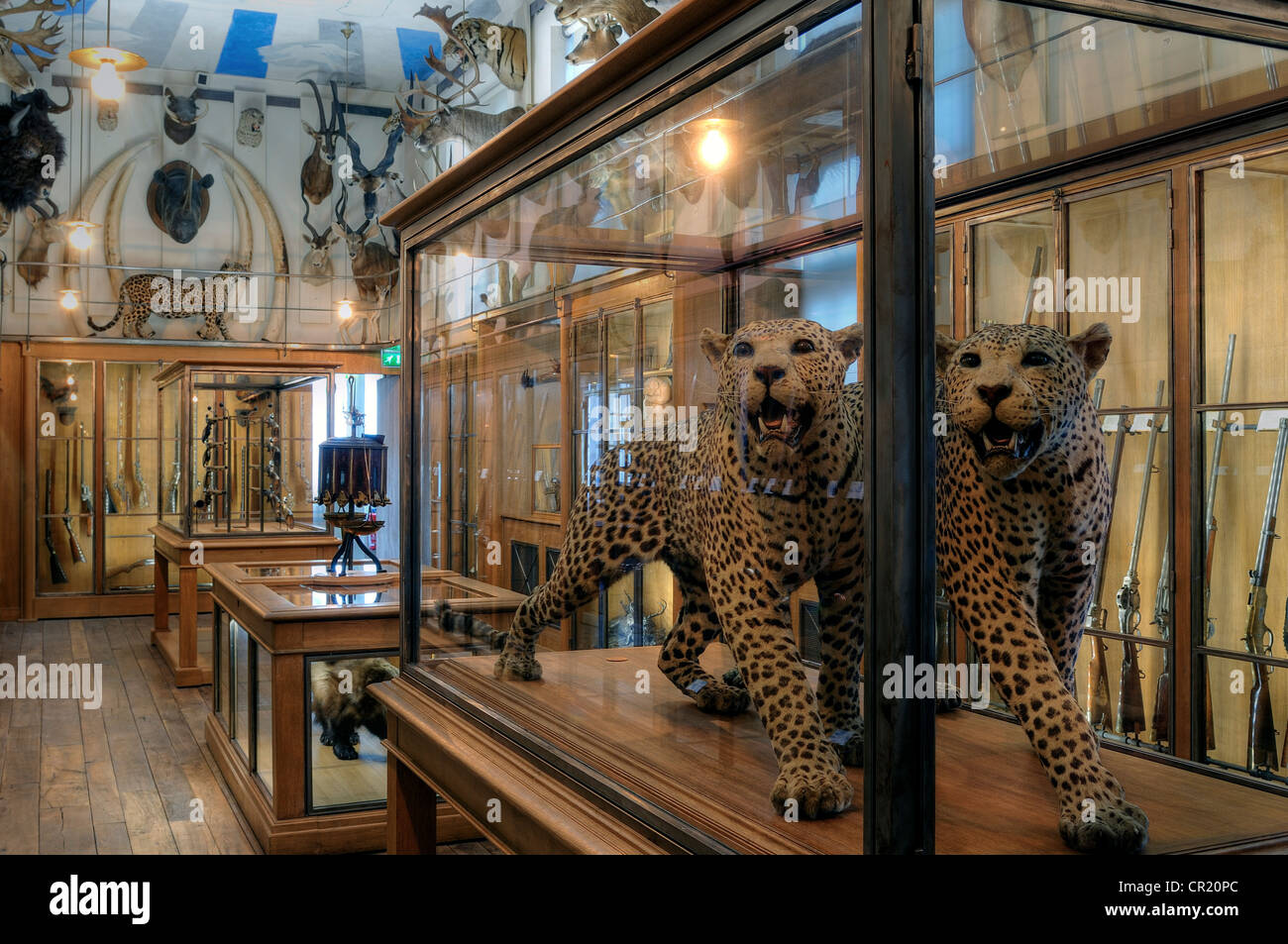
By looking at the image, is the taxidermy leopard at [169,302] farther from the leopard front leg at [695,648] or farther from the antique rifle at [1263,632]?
the antique rifle at [1263,632]

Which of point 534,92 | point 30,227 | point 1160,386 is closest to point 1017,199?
point 1160,386

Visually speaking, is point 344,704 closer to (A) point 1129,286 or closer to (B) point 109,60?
A: (A) point 1129,286

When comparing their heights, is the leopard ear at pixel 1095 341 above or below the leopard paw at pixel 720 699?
above

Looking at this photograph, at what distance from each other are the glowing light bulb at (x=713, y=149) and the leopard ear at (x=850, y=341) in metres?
0.37

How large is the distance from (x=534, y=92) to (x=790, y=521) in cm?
753

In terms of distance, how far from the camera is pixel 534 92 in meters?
8.25

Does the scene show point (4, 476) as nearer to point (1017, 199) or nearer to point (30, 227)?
point (30, 227)

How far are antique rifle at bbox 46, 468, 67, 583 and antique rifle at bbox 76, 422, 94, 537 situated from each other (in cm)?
26

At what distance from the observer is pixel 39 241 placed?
10.9 meters

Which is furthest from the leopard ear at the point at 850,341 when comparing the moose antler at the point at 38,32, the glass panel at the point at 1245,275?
the moose antler at the point at 38,32

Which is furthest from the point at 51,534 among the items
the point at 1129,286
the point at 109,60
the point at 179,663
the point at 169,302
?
the point at 1129,286

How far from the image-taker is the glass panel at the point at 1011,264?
1170 millimetres

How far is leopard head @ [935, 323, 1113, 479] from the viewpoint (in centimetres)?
116

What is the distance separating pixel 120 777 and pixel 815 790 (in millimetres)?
4767
